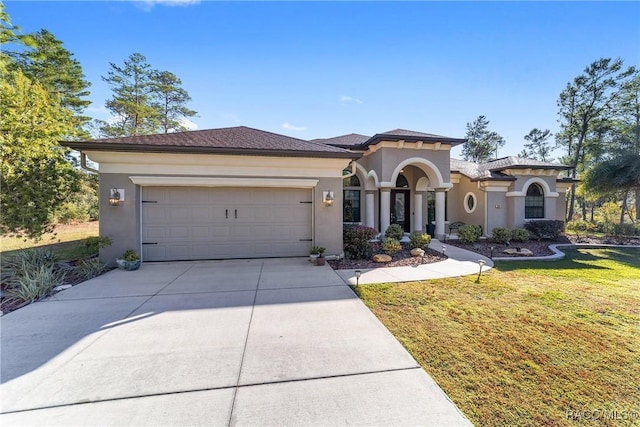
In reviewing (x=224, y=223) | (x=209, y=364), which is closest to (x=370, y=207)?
(x=224, y=223)

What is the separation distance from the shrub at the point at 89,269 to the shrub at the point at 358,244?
701 cm

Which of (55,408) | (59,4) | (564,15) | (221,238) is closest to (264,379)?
(55,408)

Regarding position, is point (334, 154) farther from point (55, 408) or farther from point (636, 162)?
point (636, 162)

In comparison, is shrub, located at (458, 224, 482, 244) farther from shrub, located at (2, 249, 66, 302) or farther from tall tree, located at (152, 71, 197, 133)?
tall tree, located at (152, 71, 197, 133)

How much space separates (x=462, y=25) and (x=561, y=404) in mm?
10538

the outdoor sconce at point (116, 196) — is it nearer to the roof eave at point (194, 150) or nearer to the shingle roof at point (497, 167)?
the roof eave at point (194, 150)

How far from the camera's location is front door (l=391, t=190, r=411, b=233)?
1372cm

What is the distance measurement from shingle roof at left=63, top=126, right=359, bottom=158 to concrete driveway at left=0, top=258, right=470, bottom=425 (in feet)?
13.1

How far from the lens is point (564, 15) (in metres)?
7.93

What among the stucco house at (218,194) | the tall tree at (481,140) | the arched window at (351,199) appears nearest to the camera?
the stucco house at (218,194)

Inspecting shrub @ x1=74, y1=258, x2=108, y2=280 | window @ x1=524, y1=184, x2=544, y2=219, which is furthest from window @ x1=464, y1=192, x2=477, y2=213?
shrub @ x1=74, y1=258, x2=108, y2=280

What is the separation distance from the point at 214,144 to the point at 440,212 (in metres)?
10.3

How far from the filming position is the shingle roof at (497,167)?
13.2 m

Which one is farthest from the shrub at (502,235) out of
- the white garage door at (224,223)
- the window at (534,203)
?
the white garage door at (224,223)
